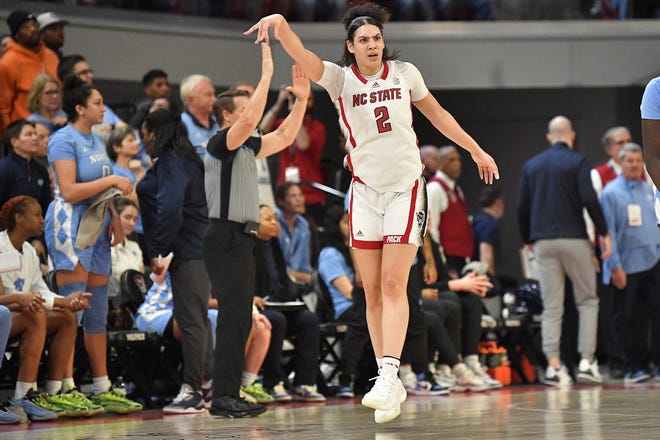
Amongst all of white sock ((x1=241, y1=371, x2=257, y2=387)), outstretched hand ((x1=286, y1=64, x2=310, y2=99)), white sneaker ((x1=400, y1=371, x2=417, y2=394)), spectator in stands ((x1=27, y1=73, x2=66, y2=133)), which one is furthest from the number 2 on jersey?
spectator in stands ((x1=27, y1=73, x2=66, y2=133))

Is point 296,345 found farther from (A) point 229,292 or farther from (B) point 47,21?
(B) point 47,21

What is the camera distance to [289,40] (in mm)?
5395

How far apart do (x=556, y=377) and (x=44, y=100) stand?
4509mm

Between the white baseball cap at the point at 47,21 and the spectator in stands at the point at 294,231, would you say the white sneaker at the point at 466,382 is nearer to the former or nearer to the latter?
the spectator in stands at the point at 294,231

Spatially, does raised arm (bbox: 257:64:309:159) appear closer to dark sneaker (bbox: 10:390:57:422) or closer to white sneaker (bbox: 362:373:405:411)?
white sneaker (bbox: 362:373:405:411)

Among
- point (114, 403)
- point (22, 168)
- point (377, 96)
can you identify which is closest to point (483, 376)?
point (114, 403)

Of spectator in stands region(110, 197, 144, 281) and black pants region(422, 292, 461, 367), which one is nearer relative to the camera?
spectator in stands region(110, 197, 144, 281)

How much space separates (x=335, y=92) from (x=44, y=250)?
2.89 m

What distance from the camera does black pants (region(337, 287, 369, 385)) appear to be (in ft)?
26.8

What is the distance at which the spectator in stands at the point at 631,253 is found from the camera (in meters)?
9.54

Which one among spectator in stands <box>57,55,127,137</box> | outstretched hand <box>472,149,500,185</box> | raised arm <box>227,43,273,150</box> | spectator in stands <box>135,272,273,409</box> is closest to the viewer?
outstretched hand <box>472,149,500,185</box>

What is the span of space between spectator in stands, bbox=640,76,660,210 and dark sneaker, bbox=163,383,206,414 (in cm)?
321

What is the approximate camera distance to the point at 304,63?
17.9ft

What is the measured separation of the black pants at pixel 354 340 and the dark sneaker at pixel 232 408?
2.23 meters
